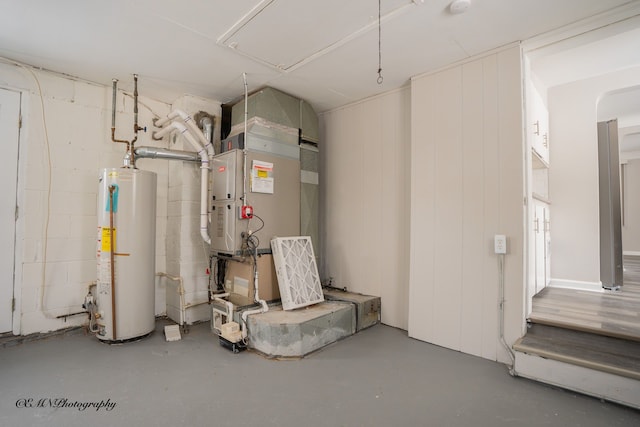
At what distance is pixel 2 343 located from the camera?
286cm

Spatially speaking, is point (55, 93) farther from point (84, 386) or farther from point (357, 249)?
point (357, 249)

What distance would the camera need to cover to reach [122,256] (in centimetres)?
302

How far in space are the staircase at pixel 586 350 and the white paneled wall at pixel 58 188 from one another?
14.9ft

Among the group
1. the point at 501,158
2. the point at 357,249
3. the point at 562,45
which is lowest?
the point at 357,249

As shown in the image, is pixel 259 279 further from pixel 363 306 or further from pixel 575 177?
pixel 575 177

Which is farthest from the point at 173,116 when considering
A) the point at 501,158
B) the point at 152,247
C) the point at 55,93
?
the point at 501,158

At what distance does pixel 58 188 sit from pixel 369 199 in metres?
3.63

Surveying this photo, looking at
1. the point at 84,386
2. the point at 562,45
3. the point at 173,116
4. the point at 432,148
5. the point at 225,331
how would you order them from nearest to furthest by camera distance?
1. the point at 84,386
2. the point at 562,45
3. the point at 225,331
4. the point at 432,148
5. the point at 173,116

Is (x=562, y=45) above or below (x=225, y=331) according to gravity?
above

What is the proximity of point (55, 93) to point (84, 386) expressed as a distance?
3061 millimetres

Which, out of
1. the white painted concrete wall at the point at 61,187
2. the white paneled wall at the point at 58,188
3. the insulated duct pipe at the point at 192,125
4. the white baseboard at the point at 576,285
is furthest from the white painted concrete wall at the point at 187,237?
the white baseboard at the point at 576,285

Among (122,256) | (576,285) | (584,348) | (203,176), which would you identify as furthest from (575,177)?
(122,256)

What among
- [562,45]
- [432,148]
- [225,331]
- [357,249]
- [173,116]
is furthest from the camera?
[357,249]

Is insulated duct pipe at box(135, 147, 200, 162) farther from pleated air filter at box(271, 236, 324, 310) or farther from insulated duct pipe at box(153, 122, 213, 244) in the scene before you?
pleated air filter at box(271, 236, 324, 310)
